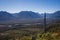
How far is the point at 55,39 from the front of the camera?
14.5 meters

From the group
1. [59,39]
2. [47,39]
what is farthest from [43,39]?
[59,39]

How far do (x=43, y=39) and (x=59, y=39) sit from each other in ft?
5.40

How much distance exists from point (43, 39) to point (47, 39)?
56 centimetres

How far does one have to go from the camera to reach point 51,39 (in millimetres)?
14453

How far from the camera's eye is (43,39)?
15172 mm

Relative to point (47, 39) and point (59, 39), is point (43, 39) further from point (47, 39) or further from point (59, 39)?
point (59, 39)

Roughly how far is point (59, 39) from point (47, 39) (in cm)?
115

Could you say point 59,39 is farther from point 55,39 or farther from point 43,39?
point 43,39

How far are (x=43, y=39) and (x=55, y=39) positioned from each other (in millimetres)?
1266

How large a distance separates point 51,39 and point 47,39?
449mm

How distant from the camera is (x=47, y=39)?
14734 millimetres

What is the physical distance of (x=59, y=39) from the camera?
14383mm

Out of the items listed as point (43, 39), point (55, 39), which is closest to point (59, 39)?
point (55, 39)
